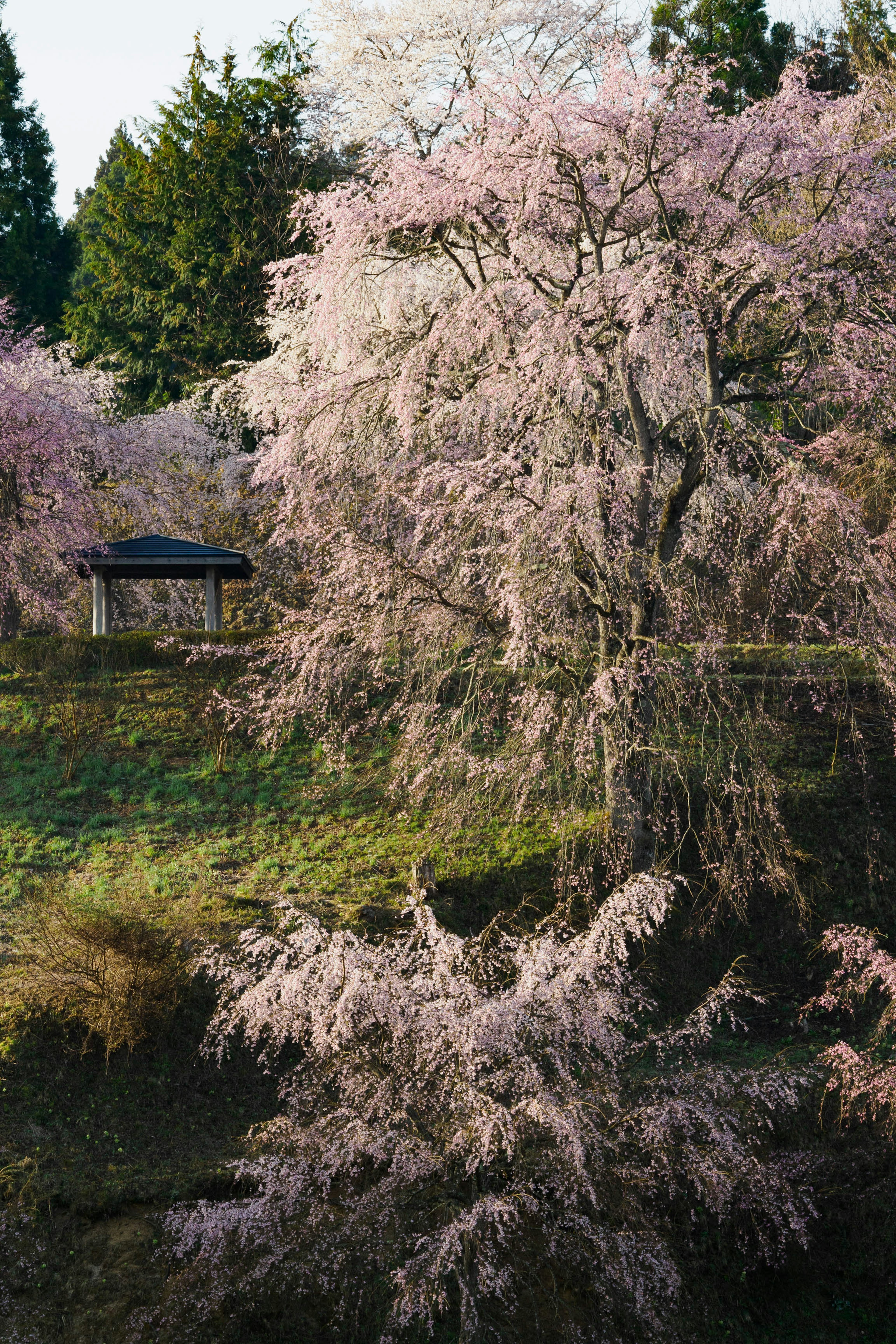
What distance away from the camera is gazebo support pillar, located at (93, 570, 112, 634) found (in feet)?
46.7

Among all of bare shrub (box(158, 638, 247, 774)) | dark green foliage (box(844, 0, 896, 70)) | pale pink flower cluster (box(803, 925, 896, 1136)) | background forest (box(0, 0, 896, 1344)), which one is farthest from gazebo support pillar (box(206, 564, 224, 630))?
dark green foliage (box(844, 0, 896, 70))

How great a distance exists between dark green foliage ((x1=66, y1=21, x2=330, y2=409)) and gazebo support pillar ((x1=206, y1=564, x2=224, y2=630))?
6.36 meters

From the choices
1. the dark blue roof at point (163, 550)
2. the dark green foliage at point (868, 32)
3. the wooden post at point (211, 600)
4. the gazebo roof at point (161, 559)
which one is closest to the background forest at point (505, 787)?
the wooden post at point (211, 600)

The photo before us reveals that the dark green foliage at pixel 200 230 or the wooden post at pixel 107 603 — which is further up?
the dark green foliage at pixel 200 230

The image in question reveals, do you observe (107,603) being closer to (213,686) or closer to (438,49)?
(213,686)

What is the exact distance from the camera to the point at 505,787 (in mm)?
9242

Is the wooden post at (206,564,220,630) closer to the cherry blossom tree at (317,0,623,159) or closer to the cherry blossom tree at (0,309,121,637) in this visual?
the cherry blossom tree at (0,309,121,637)

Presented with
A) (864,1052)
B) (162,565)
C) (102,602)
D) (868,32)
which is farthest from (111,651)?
(868,32)

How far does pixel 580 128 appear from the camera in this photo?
866cm

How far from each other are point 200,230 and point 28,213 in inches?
382

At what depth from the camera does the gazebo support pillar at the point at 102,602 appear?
46.7 feet

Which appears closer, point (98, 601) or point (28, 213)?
point (98, 601)

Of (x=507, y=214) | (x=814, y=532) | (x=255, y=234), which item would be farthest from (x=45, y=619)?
(x=814, y=532)

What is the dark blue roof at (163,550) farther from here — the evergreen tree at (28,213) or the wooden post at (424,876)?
the evergreen tree at (28,213)
